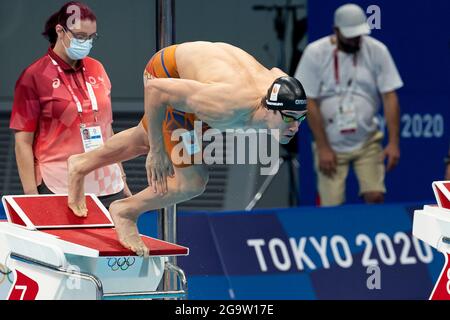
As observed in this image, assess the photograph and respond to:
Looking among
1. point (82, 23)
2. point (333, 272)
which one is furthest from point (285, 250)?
point (82, 23)

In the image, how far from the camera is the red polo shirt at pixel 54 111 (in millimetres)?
8250

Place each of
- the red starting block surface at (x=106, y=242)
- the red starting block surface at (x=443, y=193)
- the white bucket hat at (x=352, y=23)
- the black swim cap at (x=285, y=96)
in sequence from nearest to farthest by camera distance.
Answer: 1. the black swim cap at (x=285, y=96)
2. the red starting block surface at (x=106, y=242)
3. the red starting block surface at (x=443, y=193)
4. the white bucket hat at (x=352, y=23)

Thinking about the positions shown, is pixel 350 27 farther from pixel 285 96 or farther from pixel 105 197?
pixel 285 96

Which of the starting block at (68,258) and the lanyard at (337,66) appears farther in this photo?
the lanyard at (337,66)

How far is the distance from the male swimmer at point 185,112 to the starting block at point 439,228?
3.44 feet

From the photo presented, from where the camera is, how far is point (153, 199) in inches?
300

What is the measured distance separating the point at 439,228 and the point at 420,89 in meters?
3.32

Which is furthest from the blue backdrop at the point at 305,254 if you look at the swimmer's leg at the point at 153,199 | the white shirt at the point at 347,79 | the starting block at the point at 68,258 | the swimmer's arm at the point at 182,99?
the swimmer's arm at the point at 182,99

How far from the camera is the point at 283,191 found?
1062cm

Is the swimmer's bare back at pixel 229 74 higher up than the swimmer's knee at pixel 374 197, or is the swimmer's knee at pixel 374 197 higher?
the swimmer's bare back at pixel 229 74

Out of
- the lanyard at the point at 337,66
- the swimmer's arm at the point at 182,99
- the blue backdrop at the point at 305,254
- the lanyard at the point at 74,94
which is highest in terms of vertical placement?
the swimmer's arm at the point at 182,99

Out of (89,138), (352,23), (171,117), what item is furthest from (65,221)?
(352,23)

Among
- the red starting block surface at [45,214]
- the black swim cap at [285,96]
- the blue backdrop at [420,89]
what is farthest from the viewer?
the blue backdrop at [420,89]

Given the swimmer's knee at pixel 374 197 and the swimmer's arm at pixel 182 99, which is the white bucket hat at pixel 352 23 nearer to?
the swimmer's knee at pixel 374 197
